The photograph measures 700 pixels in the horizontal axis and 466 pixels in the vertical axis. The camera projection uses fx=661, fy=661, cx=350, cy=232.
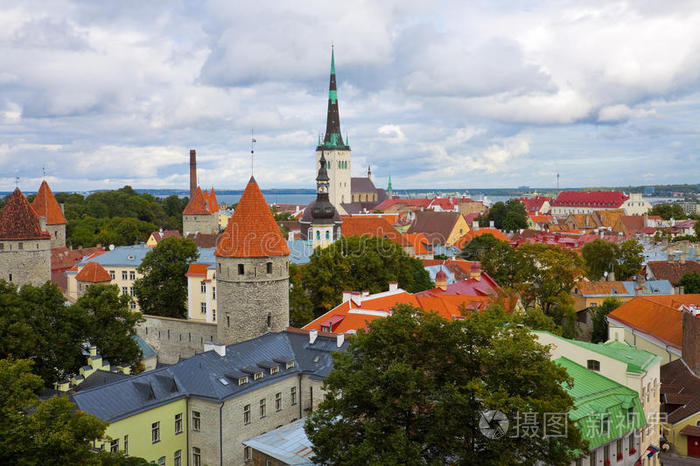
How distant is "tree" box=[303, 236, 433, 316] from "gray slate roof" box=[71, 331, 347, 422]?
12626 millimetres

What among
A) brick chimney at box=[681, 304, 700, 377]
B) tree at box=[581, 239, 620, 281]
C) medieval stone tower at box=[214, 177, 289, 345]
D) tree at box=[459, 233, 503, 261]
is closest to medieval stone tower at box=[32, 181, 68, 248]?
medieval stone tower at box=[214, 177, 289, 345]

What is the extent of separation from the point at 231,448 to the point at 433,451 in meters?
10.7

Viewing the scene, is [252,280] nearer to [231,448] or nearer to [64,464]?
[231,448]

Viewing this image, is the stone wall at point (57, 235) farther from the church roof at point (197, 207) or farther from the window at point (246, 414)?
the window at point (246, 414)

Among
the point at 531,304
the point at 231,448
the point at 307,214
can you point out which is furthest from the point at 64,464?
the point at 307,214

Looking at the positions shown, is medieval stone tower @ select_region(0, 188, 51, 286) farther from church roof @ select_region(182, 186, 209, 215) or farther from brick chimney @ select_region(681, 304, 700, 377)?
brick chimney @ select_region(681, 304, 700, 377)

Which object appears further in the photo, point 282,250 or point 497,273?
point 497,273

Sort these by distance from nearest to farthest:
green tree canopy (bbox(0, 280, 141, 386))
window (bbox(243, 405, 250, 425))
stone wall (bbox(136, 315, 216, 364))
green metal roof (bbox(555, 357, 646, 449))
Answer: green metal roof (bbox(555, 357, 646, 449)) → window (bbox(243, 405, 250, 425)) → green tree canopy (bbox(0, 280, 141, 386)) → stone wall (bbox(136, 315, 216, 364))

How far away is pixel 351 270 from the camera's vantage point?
1778 inches

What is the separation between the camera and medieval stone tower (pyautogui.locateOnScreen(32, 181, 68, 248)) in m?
66.2

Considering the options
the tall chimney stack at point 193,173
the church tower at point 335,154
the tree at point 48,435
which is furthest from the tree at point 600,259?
the tall chimney stack at point 193,173

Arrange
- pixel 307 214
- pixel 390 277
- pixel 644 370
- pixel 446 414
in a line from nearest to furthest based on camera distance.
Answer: pixel 446 414
pixel 644 370
pixel 390 277
pixel 307 214

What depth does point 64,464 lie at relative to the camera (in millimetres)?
17047

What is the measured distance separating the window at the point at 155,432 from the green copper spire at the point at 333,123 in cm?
9009
